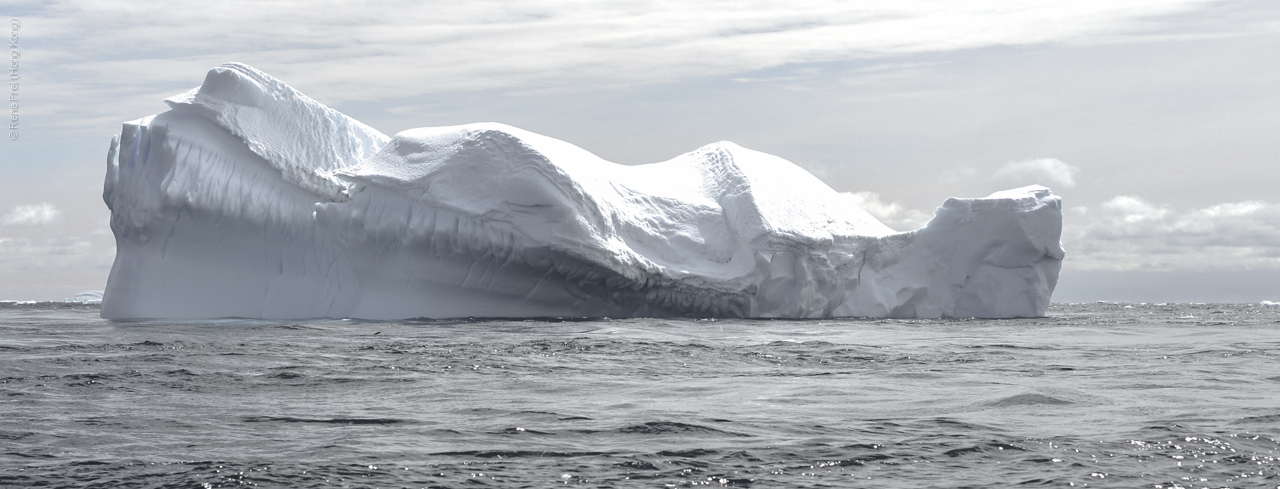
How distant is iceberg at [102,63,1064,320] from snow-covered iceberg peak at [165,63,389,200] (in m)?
0.04

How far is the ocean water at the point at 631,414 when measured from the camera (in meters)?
5.06

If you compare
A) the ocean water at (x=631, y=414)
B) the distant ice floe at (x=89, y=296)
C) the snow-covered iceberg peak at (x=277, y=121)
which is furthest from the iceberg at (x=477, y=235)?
the distant ice floe at (x=89, y=296)

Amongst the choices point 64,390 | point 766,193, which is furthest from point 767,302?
point 64,390

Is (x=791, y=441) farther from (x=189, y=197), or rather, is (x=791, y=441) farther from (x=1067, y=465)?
(x=189, y=197)

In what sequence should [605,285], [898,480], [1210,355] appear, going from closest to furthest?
[898,480], [1210,355], [605,285]

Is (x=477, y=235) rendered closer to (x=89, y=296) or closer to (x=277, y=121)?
(x=277, y=121)

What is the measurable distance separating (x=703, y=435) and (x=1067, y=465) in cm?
194

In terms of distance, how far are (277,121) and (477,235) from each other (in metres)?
4.88

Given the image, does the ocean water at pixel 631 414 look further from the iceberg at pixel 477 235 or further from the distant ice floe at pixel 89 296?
the distant ice floe at pixel 89 296

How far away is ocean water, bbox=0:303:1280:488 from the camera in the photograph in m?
5.06

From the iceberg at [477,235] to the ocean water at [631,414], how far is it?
179 inches

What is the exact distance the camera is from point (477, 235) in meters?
17.4

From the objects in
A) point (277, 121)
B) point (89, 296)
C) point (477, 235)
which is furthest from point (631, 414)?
point (89, 296)

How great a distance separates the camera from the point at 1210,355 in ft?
39.9
